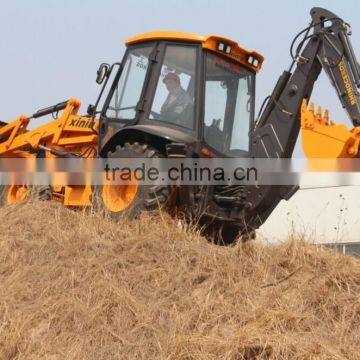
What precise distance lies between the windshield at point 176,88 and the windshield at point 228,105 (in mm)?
189

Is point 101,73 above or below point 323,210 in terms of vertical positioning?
above

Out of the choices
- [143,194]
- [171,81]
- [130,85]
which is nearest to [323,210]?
[130,85]

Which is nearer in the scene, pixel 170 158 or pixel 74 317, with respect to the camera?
pixel 74 317

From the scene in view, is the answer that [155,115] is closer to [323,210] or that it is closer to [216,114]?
[216,114]

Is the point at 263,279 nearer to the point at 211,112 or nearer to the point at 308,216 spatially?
the point at 211,112

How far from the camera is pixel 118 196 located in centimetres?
737

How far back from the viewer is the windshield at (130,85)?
7738 millimetres

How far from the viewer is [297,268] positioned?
518 centimetres

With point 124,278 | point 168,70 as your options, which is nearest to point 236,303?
point 124,278

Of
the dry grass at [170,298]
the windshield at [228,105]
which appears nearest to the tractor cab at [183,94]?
the windshield at [228,105]

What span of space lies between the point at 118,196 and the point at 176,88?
53.8 inches

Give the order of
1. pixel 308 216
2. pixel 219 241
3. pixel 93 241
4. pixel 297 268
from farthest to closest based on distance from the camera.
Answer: pixel 308 216 → pixel 219 241 → pixel 93 241 → pixel 297 268

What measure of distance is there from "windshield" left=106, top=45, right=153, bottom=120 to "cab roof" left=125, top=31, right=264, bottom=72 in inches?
5.1

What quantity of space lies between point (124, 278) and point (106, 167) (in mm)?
2385
